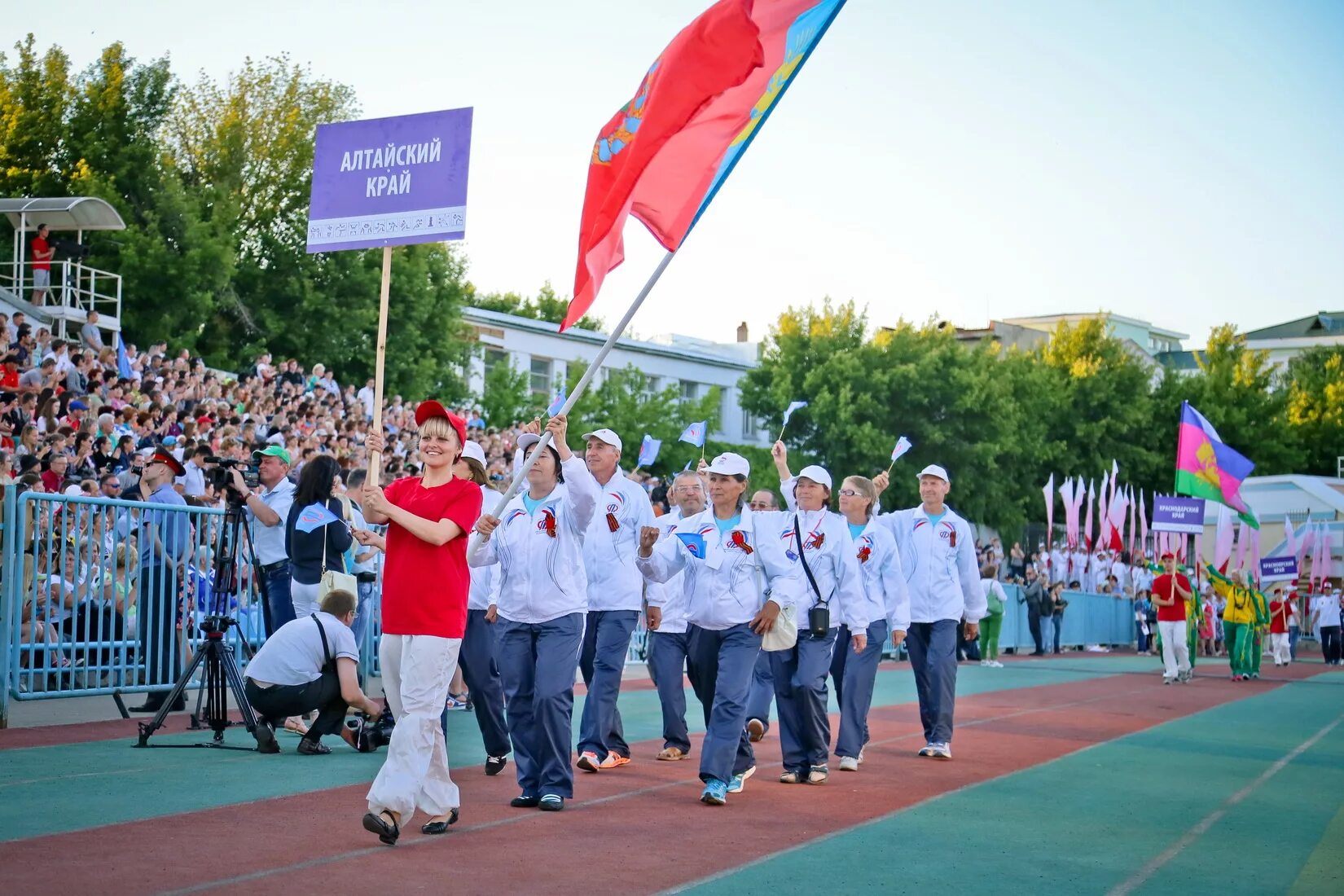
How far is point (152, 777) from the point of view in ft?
30.7

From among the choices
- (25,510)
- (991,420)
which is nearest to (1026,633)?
(991,420)

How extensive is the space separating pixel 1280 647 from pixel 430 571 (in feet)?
107

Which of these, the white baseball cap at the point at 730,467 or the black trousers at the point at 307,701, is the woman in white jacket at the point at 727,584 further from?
the black trousers at the point at 307,701

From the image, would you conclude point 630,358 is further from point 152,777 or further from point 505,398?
point 152,777

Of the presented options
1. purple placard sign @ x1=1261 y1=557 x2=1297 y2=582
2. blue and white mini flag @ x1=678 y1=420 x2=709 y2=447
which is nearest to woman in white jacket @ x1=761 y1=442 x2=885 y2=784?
blue and white mini flag @ x1=678 y1=420 x2=709 y2=447

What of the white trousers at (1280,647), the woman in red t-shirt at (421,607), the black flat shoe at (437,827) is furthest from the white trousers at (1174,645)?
the woman in red t-shirt at (421,607)

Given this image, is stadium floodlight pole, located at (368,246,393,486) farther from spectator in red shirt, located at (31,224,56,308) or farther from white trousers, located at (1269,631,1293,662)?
white trousers, located at (1269,631,1293,662)

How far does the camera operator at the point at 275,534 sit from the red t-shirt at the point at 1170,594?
16.2 m

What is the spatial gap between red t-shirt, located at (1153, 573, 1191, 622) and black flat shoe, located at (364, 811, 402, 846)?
1944 centimetres

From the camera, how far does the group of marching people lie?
714 cm

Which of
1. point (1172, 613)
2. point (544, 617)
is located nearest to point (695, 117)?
point (544, 617)

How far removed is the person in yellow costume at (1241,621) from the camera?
→ 27.5 metres

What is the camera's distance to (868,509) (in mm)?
12164

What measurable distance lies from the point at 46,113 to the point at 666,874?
38.8m
